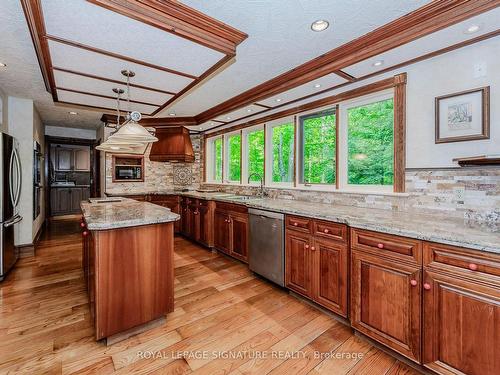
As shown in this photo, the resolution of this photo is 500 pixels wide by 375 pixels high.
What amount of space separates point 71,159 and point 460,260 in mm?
10056

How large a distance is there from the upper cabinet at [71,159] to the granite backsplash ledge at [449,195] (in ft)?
29.5

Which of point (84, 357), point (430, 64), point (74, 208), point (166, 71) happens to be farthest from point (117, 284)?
point (74, 208)

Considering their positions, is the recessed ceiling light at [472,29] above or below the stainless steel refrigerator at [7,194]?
above

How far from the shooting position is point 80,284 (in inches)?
Result: 114

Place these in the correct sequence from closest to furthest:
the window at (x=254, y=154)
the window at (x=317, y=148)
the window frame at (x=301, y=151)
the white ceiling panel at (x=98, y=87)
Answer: the white ceiling panel at (x=98, y=87), the window frame at (x=301, y=151), the window at (x=317, y=148), the window at (x=254, y=154)

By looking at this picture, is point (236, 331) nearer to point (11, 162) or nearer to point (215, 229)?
point (215, 229)

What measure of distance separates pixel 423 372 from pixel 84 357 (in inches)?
91.7

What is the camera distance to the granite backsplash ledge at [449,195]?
1.87m

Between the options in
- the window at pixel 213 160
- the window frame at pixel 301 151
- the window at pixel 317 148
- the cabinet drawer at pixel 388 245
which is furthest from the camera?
the window at pixel 213 160

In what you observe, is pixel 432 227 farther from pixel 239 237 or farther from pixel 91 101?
pixel 91 101

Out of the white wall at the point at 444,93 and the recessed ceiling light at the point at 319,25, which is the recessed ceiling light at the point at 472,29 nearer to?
the white wall at the point at 444,93

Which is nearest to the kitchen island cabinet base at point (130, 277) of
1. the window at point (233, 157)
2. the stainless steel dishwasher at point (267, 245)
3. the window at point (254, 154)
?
the stainless steel dishwasher at point (267, 245)

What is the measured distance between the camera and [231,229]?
3.69 metres

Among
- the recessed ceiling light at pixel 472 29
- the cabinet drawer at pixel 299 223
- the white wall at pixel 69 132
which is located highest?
the white wall at pixel 69 132
